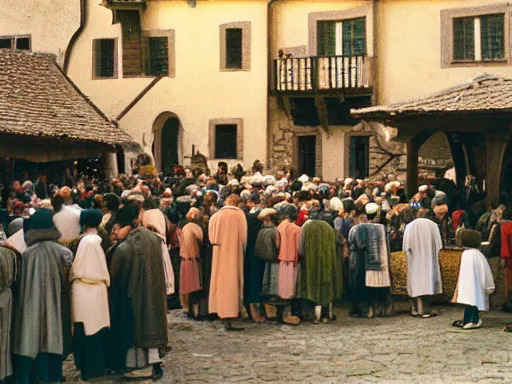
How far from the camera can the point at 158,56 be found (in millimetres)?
30344

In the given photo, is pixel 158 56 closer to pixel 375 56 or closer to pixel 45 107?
pixel 375 56

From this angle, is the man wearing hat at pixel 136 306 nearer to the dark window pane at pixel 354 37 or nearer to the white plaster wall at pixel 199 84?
the dark window pane at pixel 354 37

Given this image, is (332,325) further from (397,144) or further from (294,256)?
(397,144)

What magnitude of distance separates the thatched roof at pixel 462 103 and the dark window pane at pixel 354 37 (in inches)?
385

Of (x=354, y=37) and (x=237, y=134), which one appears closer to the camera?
(x=354, y=37)

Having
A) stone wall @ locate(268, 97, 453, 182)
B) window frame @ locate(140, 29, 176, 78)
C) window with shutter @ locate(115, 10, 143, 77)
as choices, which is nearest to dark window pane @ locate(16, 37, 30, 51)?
window with shutter @ locate(115, 10, 143, 77)

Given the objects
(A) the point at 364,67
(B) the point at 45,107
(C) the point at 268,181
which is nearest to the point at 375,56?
(A) the point at 364,67

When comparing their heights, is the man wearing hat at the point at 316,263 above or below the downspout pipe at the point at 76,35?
below

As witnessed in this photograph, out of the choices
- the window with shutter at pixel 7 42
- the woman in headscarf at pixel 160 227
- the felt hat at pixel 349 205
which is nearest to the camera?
the woman in headscarf at pixel 160 227

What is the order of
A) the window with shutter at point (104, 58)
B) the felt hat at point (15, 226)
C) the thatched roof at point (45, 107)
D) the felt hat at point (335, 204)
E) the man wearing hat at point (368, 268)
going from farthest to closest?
the window with shutter at point (104, 58) < the thatched roof at point (45, 107) < the felt hat at point (335, 204) < the man wearing hat at point (368, 268) < the felt hat at point (15, 226)

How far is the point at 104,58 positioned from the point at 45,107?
8.45 m

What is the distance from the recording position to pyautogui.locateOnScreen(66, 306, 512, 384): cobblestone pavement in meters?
10.6

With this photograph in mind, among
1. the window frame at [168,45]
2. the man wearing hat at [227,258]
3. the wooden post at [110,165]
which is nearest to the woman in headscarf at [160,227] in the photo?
the man wearing hat at [227,258]

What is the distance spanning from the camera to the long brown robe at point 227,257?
1346 centimetres
